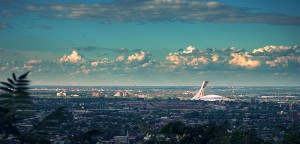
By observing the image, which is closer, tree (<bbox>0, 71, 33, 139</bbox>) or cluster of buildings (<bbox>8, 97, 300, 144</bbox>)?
tree (<bbox>0, 71, 33, 139</bbox>)

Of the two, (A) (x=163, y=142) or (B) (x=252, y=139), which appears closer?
(A) (x=163, y=142)

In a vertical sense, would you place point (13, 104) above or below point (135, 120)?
above

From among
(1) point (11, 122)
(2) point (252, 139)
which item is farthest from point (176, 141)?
(1) point (11, 122)

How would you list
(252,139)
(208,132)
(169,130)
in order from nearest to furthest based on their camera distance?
1. (169,130)
2. (208,132)
3. (252,139)

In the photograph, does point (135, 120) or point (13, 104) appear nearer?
point (13, 104)

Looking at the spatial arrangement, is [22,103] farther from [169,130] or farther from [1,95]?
[169,130]

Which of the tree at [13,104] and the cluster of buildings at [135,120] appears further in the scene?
the cluster of buildings at [135,120]

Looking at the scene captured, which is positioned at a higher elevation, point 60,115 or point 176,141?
point 60,115

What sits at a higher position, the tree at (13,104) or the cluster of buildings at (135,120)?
the tree at (13,104)

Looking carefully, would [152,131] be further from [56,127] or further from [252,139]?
[56,127]

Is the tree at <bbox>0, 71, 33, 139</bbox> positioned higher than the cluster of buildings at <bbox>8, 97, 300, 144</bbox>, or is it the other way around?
the tree at <bbox>0, 71, 33, 139</bbox>

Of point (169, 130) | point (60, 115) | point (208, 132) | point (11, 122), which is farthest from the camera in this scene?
point (208, 132)
